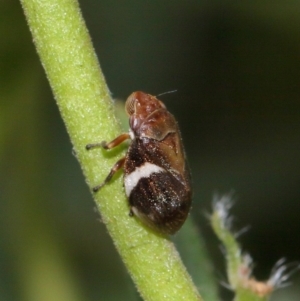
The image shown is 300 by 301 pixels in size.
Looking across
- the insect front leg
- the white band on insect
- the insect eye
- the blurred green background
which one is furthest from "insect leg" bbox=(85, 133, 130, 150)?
the blurred green background

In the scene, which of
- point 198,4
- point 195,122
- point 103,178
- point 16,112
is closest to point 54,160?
point 16,112

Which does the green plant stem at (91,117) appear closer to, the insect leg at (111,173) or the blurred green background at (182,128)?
the insect leg at (111,173)

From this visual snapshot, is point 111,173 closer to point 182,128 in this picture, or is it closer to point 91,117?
point 91,117

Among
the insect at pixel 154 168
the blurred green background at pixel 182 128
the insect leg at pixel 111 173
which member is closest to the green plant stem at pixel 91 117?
the insect leg at pixel 111 173

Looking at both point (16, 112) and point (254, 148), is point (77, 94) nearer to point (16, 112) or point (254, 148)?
point (16, 112)

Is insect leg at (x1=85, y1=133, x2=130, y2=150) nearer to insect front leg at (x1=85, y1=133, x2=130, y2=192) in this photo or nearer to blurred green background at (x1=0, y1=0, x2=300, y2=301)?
insect front leg at (x1=85, y1=133, x2=130, y2=192)

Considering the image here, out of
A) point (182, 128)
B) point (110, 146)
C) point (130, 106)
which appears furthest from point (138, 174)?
point (182, 128)
